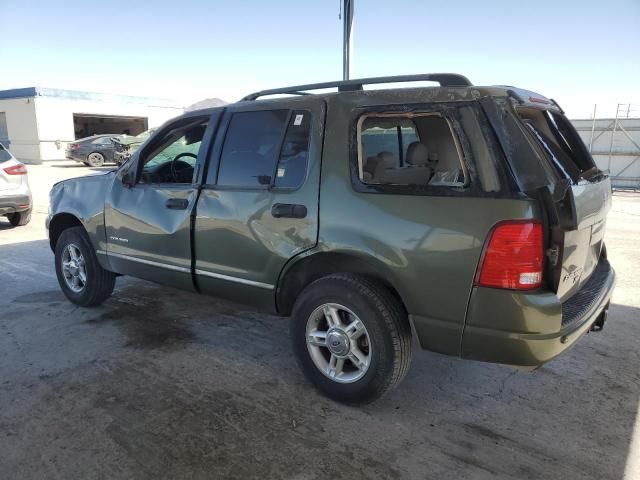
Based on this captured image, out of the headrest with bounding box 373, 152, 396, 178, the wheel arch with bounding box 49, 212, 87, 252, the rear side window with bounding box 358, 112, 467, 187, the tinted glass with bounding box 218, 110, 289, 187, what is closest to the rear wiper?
the rear side window with bounding box 358, 112, 467, 187

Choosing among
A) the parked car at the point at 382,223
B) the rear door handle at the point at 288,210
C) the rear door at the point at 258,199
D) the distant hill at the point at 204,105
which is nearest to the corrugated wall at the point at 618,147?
the distant hill at the point at 204,105

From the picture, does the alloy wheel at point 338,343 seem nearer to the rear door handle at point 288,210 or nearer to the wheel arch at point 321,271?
the wheel arch at point 321,271

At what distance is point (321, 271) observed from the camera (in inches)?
126

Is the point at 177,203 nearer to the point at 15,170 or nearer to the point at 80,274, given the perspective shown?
the point at 80,274

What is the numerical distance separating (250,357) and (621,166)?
1912cm

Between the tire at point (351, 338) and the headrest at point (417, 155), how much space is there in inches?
42.5

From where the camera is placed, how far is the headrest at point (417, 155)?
3.52 meters

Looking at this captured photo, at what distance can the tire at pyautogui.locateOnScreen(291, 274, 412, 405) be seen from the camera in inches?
111

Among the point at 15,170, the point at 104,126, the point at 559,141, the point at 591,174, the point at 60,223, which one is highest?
the point at 104,126

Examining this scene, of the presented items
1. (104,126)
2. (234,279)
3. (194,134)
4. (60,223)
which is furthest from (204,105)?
(234,279)

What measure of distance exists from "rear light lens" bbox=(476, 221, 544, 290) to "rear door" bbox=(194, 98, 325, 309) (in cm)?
107

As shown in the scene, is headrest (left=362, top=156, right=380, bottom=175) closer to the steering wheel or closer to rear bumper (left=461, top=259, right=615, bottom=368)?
rear bumper (left=461, top=259, right=615, bottom=368)

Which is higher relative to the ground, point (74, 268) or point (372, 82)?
point (372, 82)

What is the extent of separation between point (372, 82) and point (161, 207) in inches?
76.4
